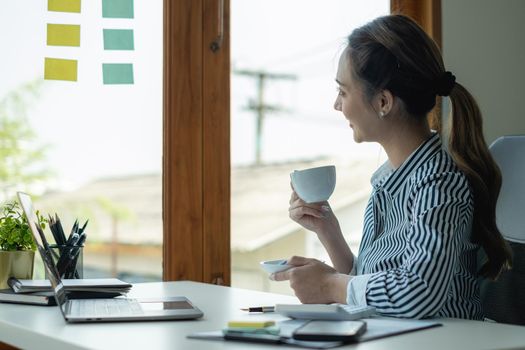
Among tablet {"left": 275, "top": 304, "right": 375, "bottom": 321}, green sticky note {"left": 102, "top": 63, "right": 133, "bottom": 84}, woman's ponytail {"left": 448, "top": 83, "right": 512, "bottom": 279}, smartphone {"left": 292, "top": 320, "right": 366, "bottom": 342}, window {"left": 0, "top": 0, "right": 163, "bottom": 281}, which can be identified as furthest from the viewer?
green sticky note {"left": 102, "top": 63, "right": 133, "bottom": 84}

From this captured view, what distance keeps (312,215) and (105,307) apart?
1.87 ft

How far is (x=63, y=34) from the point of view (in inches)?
95.5

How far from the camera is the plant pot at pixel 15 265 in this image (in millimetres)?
1801

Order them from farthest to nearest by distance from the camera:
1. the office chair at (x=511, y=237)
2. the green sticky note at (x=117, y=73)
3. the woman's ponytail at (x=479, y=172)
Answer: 1. the green sticky note at (x=117, y=73)
2. the office chair at (x=511, y=237)
3. the woman's ponytail at (x=479, y=172)

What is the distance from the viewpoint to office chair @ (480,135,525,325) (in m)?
1.90

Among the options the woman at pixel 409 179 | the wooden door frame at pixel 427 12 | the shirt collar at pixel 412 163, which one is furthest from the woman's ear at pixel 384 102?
the wooden door frame at pixel 427 12

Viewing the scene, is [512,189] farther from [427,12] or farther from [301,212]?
[427,12]

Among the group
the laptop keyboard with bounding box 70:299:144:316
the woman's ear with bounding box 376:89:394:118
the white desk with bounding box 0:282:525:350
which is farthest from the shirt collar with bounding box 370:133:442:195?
the laptop keyboard with bounding box 70:299:144:316

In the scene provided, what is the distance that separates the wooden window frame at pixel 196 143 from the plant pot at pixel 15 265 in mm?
755

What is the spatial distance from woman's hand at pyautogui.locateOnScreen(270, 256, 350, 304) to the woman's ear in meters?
0.40

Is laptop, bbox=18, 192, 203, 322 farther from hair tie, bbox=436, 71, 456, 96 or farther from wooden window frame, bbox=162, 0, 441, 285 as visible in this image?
wooden window frame, bbox=162, 0, 441, 285

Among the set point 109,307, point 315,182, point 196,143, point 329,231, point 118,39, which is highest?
point 118,39

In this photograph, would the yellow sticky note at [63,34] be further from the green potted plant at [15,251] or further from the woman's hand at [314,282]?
the woman's hand at [314,282]

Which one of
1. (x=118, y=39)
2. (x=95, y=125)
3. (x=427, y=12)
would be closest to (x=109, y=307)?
(x=95, y=125)
